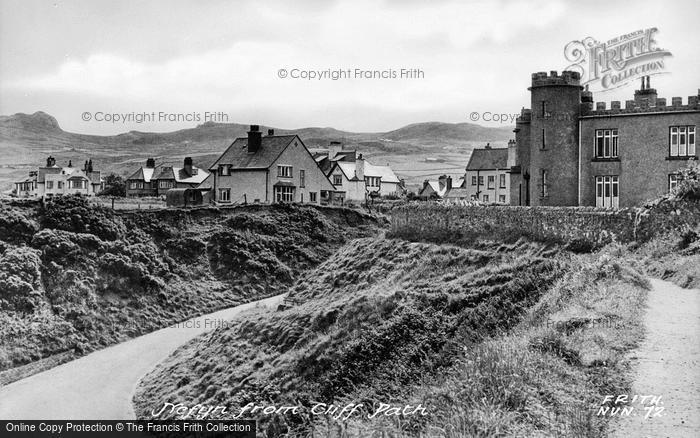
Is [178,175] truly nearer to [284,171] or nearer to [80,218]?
[284,171]

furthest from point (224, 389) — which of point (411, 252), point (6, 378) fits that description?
point (411, 252)

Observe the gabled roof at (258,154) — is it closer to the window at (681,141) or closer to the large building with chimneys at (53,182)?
the large building with chimneys at (53,182)

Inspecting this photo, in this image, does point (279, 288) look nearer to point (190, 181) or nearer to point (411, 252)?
point (411, 252)

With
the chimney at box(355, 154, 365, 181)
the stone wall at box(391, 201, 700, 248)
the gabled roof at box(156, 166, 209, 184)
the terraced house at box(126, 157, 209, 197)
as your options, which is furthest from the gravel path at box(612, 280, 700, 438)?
the gabled roof at box(156, 166, 209, 184)

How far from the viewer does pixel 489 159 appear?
83.6 metres

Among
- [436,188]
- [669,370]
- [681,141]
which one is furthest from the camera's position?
[436,188]

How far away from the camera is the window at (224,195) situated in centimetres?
6500

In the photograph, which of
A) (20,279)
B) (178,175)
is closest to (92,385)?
(20,279)

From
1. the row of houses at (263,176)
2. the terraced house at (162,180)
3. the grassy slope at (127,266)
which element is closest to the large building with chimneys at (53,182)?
the terraced house at (162,180)

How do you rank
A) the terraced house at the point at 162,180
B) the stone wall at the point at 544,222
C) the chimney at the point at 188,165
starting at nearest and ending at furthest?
the stone wall at the point at 544,222, the terraced house at the point at 162,180, the chimney at the point at 188,165

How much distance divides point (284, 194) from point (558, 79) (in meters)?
31.6

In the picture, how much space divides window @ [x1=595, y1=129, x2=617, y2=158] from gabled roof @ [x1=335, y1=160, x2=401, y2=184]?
48.4 m

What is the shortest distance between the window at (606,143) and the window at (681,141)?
2.83m

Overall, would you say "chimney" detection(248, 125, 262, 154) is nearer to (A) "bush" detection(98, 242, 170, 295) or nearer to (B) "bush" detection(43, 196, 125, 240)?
(B) "bush" detection(43, 196, 125, 240)
